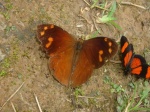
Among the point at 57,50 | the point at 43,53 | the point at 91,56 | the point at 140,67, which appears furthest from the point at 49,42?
the point at 140,67

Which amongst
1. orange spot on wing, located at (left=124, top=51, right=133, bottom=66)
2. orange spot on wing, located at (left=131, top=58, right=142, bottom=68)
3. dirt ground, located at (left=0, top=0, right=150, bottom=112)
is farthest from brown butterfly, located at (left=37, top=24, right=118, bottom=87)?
orange spot on wing, located at (left=131, top=58, right=142, bottom=68)

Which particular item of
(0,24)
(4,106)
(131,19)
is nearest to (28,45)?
(0,24)

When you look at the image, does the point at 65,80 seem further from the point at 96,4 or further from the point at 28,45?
the point at 96,4

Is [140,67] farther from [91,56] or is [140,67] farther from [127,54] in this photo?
[91,56]

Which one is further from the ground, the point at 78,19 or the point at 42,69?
the point at 78,19

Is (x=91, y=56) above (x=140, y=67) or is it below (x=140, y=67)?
above

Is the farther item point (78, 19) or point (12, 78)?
point (78, 19)

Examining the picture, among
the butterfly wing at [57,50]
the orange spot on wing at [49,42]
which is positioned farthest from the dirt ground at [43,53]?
the orange spot on wing at [49,42]
